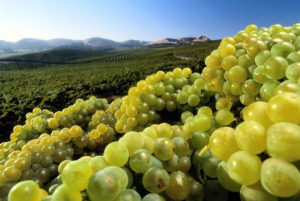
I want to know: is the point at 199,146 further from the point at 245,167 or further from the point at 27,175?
the point at 27,175

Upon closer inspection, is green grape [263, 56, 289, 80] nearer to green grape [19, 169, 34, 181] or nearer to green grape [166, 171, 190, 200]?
green grape [166, 171, 190, 200]

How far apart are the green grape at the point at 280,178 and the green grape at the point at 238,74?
64cm

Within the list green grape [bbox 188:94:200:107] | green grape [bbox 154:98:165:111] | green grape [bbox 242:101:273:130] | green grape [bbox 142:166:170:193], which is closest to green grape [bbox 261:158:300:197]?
green grape [bbox 242:101:273:130]

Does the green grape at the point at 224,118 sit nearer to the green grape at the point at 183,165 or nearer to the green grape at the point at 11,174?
the green grape at the point at 183,165

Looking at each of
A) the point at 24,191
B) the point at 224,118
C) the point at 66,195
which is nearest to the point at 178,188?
the point at 66,195

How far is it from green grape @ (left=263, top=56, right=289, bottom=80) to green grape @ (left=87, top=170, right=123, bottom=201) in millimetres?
677

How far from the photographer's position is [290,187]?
19.2 inches

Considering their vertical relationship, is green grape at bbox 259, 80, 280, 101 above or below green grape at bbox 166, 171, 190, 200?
above

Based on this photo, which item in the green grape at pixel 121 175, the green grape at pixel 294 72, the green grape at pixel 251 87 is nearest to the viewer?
the green grape at pixel 121 175

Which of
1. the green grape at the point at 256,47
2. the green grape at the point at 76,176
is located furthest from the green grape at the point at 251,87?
the green grape at the point at 76,176

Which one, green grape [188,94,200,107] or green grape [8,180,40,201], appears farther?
green grape [188,94,200,107]

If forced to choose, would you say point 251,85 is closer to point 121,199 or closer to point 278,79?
point 278,79

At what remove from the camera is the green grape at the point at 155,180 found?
623 mm

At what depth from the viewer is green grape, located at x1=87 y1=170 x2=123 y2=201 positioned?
0.54m
